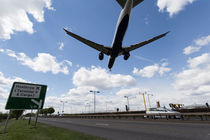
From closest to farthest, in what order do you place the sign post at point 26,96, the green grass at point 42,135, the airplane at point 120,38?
the green grass at point 42,135 → the sign post at point 26,96 → the airplane at point 120,38

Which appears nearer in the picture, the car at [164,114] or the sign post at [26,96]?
the sign post at [26,96]

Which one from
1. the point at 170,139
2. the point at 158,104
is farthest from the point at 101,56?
the point at 158,104

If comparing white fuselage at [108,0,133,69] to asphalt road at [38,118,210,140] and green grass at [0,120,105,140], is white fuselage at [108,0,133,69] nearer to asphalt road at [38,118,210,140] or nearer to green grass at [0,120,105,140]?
asphalt road at [38,118,210,140]

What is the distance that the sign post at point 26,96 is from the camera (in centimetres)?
978

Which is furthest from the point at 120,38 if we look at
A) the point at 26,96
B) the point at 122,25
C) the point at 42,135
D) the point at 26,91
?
the point at 42,135

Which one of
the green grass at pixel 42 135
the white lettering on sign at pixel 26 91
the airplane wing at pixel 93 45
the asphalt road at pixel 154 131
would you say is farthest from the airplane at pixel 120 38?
the green grass at pixel 42 135

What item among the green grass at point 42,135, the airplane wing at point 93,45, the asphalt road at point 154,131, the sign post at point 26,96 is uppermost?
the airplane wing at point 93,45

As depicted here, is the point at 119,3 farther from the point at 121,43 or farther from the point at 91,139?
the point at 91,139

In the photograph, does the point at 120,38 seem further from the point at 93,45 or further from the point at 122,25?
the point at 93,45

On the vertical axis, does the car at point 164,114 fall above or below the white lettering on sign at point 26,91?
below

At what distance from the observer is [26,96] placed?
1080 centimetres

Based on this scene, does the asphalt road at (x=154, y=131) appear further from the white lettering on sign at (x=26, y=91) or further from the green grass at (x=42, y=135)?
the white lettering on sign at (x=26, y=91)

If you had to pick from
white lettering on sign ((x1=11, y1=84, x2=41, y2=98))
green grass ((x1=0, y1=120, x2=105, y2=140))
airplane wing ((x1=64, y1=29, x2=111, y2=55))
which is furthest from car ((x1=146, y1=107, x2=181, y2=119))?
white lettering on sign ((x1=11, y1=84, x2=41, y2=98))

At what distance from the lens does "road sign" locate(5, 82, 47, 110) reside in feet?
32.1
